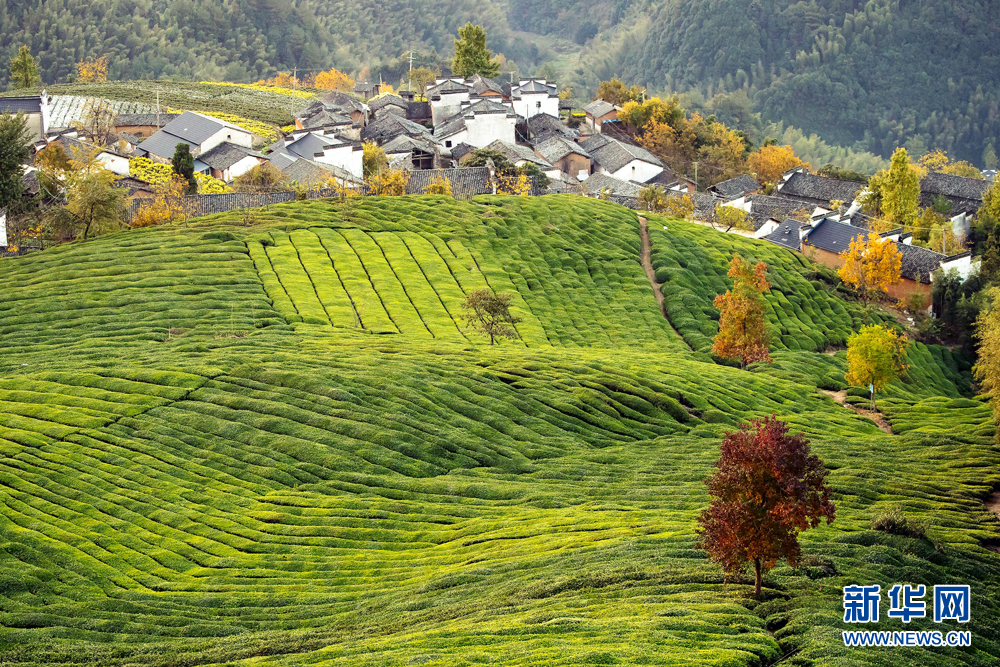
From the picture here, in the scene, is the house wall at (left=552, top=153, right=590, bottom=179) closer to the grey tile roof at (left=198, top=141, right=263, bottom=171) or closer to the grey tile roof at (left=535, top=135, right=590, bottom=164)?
the grey tile roof at (left=535, top=135, right=590, bottom=164)

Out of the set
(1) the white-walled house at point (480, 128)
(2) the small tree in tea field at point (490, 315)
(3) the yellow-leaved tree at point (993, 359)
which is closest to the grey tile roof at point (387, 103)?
(1) the white-walled house at point (480, 128)

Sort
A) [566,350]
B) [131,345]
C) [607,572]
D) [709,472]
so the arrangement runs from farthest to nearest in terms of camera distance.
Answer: [566,350] < [131,345] < [709,472] < [607,572]

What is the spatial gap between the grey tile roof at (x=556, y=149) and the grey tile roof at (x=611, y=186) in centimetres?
646

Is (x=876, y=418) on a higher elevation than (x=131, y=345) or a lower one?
lower

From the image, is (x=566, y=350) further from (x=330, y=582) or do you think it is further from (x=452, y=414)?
(x=330, y=582)

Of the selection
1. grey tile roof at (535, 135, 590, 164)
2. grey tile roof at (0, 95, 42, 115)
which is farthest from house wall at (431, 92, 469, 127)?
grey tile roof at (0, 95, 42, 115)

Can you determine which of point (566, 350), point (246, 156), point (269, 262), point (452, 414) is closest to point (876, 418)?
point (566, 350)

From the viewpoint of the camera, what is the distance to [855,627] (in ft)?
94.9

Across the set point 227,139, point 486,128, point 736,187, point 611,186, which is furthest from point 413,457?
point 736,187

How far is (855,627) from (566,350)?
4288 centimetres

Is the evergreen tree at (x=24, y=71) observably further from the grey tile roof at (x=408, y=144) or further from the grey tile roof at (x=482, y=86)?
the grey tile roof at (x=408, y=144)

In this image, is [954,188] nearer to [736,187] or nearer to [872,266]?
[736,187]

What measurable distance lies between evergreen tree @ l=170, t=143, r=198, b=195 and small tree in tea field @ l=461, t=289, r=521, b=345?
129 ft

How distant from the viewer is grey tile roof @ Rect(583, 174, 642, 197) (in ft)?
416
